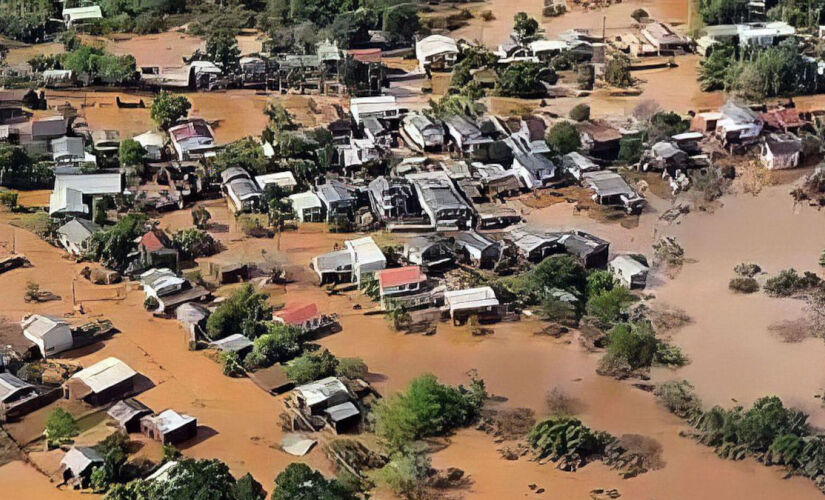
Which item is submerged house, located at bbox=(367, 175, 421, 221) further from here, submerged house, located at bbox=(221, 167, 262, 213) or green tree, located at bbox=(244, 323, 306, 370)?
green tree, located at bbox=(244, 323, 306, 370)

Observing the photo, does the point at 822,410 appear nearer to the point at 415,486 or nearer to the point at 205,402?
the point at 415,486

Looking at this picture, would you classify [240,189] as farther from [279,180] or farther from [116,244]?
[116,244]

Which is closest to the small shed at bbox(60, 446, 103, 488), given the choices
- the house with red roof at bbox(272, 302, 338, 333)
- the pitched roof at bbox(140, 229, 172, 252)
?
the house with red roof at bbox(272, 302, 338, 333)

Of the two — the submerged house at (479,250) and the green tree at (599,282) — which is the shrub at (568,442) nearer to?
the green tree at (599,282)

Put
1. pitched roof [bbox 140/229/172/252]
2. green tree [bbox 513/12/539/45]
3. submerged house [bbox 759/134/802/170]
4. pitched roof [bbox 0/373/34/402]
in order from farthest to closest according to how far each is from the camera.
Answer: green tree [bbox 513/12/539/45] → submerged house [bbox 759/134/802/170] → pitched roof [bbox 140/229/172/252] → pitched roof [bbox 0/373/34/402]

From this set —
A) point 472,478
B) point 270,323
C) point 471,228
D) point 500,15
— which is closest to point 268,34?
point 500,15

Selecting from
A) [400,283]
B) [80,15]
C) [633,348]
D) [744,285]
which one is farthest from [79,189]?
[80,15]
